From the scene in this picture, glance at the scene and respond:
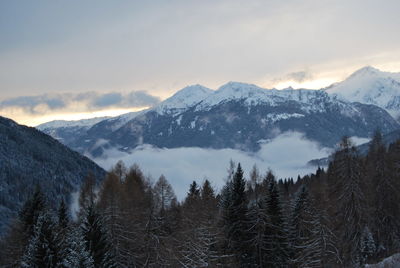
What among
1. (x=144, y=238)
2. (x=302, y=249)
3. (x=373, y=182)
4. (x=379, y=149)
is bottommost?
(x=302, y=249)

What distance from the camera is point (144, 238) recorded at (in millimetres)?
40688

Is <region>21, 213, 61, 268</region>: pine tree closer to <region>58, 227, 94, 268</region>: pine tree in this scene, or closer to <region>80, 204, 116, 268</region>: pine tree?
<region>58, 227, 94, 268</region>: pine tree

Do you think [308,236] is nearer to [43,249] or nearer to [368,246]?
[368,246]

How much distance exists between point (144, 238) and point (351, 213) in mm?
17518

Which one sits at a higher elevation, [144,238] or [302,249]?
[144,238]

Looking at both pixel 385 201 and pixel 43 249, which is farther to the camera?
pixel 385 201

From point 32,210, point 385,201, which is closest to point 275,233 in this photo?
point 385,201

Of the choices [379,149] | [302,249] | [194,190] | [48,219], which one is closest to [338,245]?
[302,249]

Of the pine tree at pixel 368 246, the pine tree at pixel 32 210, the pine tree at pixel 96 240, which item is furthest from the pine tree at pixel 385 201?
the pine tree at pixel 32 210

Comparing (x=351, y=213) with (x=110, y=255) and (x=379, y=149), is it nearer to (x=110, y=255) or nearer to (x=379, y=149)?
(x=379, y=149)

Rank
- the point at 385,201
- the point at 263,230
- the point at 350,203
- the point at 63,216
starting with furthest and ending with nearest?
the point at 63,216, the point at 385,201, the point at 350,203, the point at 263,230

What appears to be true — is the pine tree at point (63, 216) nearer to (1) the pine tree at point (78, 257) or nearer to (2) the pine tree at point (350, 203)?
(1) the pine tree at point (78, 257)

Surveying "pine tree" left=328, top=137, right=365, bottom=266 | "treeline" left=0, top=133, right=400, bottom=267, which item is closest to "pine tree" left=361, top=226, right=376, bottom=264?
"treeline" left=0, top=133, right=400, bottom=267

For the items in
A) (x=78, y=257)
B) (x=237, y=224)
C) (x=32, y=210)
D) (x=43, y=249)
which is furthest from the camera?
(x=32, y=210)
